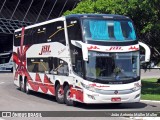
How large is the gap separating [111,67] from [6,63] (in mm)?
45932

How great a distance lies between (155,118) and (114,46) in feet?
14.0

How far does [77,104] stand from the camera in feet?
59.1

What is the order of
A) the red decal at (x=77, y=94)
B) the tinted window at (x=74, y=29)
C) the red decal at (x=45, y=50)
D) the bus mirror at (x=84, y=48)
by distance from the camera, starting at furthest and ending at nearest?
1. the red decal at (x=45, y=50)
2. the tinted window at (x=74, y=29)
3. the red decal at (x=77, y=94)
4. the bus mirror at (x=84, y=48)

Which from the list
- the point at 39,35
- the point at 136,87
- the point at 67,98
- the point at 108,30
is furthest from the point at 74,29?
the point at 39,35

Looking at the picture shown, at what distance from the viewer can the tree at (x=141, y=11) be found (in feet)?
78.5

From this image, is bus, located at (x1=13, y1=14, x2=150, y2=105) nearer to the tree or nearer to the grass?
the grass

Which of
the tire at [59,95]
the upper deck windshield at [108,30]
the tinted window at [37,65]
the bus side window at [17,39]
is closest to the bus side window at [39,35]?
the tinted window at [37,65]

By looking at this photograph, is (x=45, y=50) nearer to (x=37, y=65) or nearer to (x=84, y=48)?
(x=37, y=65)

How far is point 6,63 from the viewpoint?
60.9 m

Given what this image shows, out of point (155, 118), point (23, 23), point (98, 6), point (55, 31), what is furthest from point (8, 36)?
point (155, 118)

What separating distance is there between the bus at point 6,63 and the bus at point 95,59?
41.7 metres

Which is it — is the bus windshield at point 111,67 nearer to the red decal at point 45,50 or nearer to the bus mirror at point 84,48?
the bus mirror at point 84,48

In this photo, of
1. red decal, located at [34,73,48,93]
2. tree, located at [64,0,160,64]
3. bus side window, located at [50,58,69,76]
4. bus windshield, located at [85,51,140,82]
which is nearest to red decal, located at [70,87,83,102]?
bus windshield, located at [85,51,140,82]

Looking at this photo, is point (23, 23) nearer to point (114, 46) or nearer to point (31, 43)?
point (31, 43)
